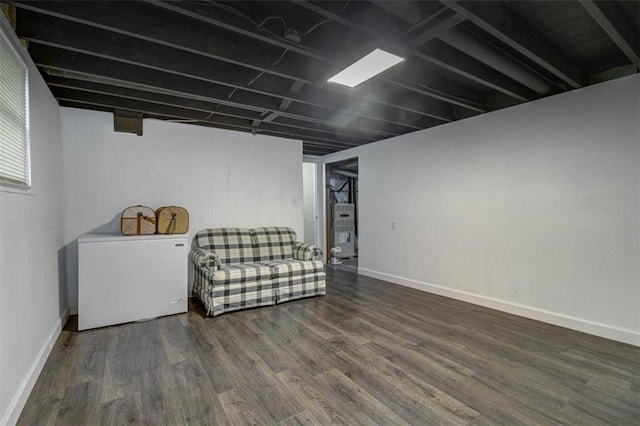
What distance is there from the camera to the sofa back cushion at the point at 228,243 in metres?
3.94

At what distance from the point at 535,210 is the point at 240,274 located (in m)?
3.32

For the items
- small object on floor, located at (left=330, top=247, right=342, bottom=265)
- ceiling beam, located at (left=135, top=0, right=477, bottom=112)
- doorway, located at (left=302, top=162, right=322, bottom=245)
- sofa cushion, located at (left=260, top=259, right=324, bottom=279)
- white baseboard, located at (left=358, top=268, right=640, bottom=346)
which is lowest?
white baseboard, located at (left=358, top=268, right=640, bottom=346)

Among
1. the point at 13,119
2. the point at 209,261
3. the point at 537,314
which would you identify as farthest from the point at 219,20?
the point at 537,314

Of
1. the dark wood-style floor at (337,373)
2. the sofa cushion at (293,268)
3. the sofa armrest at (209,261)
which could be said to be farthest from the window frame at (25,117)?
the sofa cushion at (293,268)

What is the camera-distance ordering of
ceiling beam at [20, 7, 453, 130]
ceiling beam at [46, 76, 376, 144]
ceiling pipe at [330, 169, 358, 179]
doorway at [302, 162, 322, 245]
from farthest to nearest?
ceiling pipe at [330, 169, 358, 179], doorway at [302, 162, 322, 245], ceiling beam at [46, 76, 376, 144], ceiling beam at [20, 7, 453, 130]

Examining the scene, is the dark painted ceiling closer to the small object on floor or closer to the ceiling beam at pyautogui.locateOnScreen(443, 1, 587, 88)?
the ceiling beam at pyautogui.locateOnScreen(443, 1, 587, 88)

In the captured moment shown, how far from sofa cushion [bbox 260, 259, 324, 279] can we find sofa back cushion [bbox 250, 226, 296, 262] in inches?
9.0

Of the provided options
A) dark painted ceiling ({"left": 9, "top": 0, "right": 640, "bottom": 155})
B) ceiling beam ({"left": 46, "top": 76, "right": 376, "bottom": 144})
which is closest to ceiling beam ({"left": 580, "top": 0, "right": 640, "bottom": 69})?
dark painted ceiling ({"left": 9, "top": 0, "right": 640, "bottom": 155})

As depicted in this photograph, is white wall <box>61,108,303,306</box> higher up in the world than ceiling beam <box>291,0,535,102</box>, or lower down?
lower down

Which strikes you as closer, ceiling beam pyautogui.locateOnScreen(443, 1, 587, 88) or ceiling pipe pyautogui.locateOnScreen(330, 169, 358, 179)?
ceiling beam pyautogui.locateOnScreen(443, 1, 587, 88)

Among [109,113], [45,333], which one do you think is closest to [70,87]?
[109,113]

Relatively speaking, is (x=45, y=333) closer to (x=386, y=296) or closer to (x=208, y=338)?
(x=208, y=338)

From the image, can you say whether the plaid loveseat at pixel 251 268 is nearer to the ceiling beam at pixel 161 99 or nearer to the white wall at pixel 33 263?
the white wall at pixel 33 263

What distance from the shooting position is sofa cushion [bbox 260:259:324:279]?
12.1 feet
